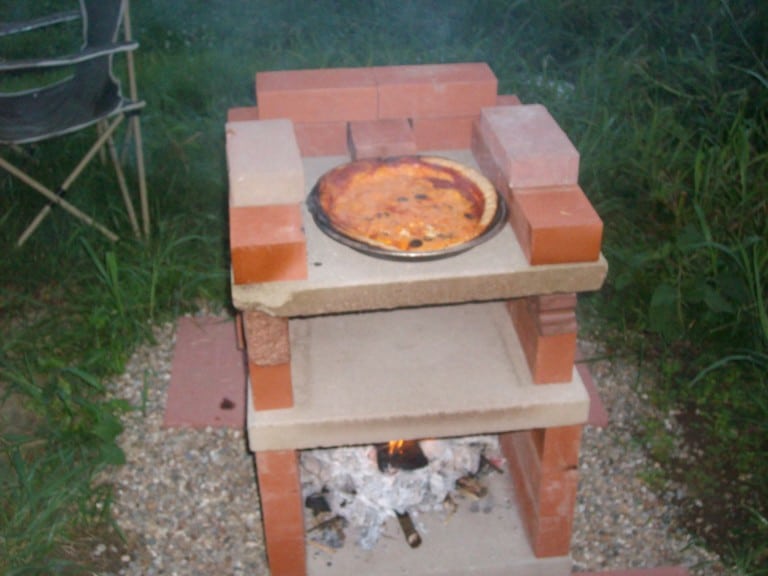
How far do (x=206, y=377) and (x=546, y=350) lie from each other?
1.64m

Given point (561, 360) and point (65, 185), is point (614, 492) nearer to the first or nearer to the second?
point (561, 360)

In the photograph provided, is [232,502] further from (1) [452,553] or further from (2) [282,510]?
(1) [452,553]

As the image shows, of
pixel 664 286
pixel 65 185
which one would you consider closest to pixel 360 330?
pixel 664 286

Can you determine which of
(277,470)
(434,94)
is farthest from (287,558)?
(434,94)

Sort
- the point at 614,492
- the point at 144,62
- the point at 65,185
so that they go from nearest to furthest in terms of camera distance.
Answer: the point at 614,492 → the point at 65,185 → the point at 144,62

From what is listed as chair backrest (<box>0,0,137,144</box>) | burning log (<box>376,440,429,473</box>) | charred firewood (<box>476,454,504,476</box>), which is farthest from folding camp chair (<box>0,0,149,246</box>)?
charred firewood (<box>476,454,504,476</box>)

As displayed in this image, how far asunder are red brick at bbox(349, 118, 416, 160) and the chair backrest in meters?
1.62

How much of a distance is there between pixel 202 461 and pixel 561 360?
146 cm

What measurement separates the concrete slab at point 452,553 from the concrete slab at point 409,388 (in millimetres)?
529

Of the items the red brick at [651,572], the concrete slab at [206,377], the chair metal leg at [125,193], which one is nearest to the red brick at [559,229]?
the red brick at [651,572]

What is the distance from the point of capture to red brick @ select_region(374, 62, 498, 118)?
3.02m

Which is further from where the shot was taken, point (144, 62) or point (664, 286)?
point (144, 62)

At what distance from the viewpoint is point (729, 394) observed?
142 inches

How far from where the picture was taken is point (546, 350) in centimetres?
263
